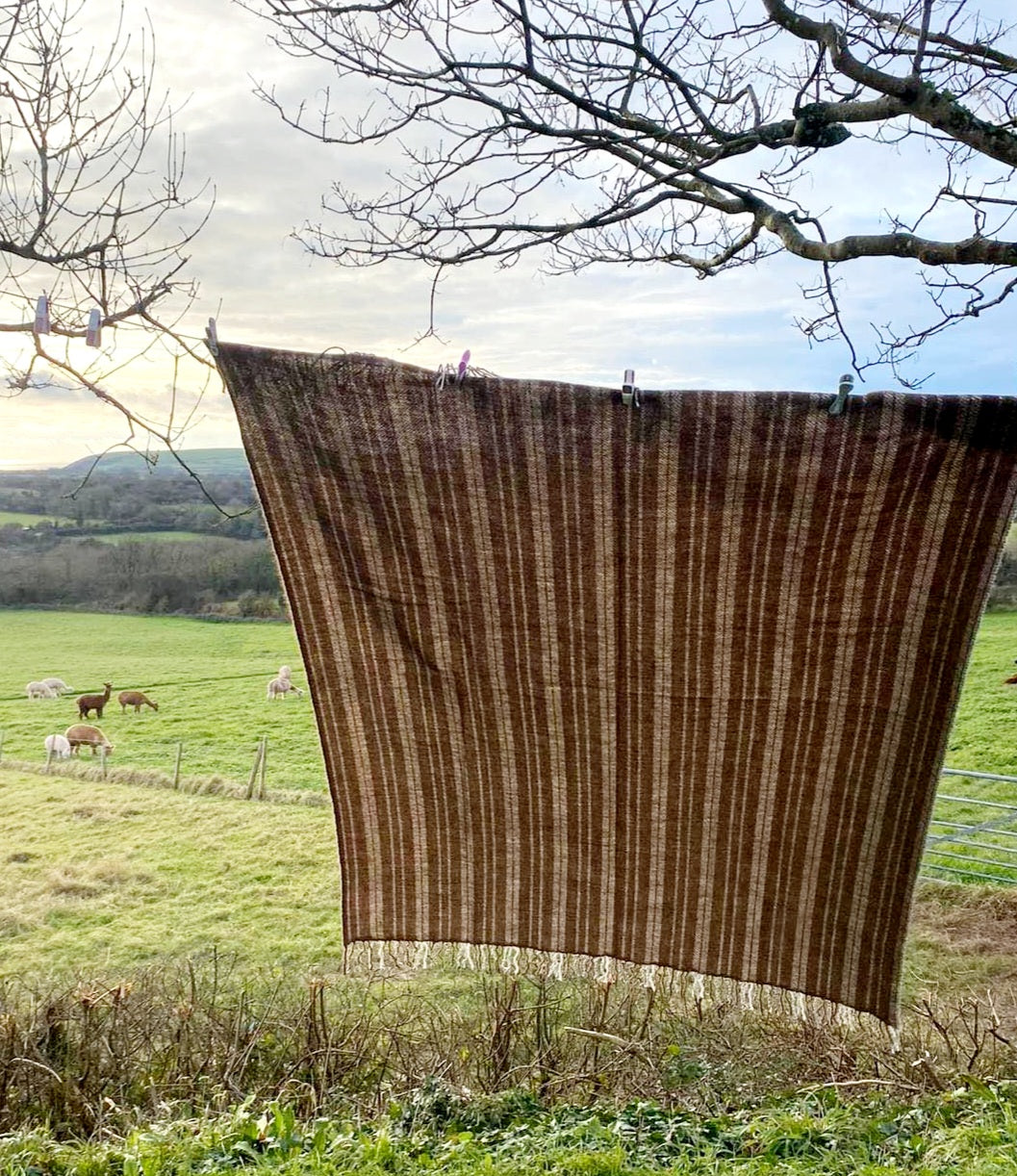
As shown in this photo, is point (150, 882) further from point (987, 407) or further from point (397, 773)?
point (987, 407)

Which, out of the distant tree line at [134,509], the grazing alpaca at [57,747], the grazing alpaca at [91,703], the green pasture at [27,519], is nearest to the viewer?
the green pasture at [27,519]

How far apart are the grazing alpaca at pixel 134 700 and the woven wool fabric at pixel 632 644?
9.44 metres

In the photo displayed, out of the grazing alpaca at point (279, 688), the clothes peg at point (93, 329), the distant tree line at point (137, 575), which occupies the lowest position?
the grazing alpaca at point (279, 688)

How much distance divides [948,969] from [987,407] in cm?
479

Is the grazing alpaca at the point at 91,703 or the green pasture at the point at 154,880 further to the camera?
the grazing alpaca at the point at 91,703

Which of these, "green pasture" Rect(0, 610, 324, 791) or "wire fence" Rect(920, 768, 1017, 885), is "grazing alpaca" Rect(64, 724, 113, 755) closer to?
"green pasture" Rect(0, 610, 324, 791)

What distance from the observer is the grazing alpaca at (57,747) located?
927cm

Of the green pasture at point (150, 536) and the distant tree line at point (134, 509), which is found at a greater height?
the distant tree line at point (134, 509)

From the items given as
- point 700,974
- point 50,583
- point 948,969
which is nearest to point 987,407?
point 700,974

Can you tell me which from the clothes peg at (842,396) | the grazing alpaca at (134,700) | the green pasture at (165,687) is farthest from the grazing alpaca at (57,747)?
the clothes peg at (842,396)

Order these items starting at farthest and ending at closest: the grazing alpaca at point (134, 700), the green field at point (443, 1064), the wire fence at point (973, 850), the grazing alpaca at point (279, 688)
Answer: the grazing alpaca at point (279, 688), the grazing alpaca at point (134, 700), the wire fence at point (973, 850), the green field at point (443, 1064)

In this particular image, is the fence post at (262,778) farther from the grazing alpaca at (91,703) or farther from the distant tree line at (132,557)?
the grazing alpaca at (91,703)

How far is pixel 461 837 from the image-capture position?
1.87m

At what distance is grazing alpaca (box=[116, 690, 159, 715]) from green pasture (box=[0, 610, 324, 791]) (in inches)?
3.2
